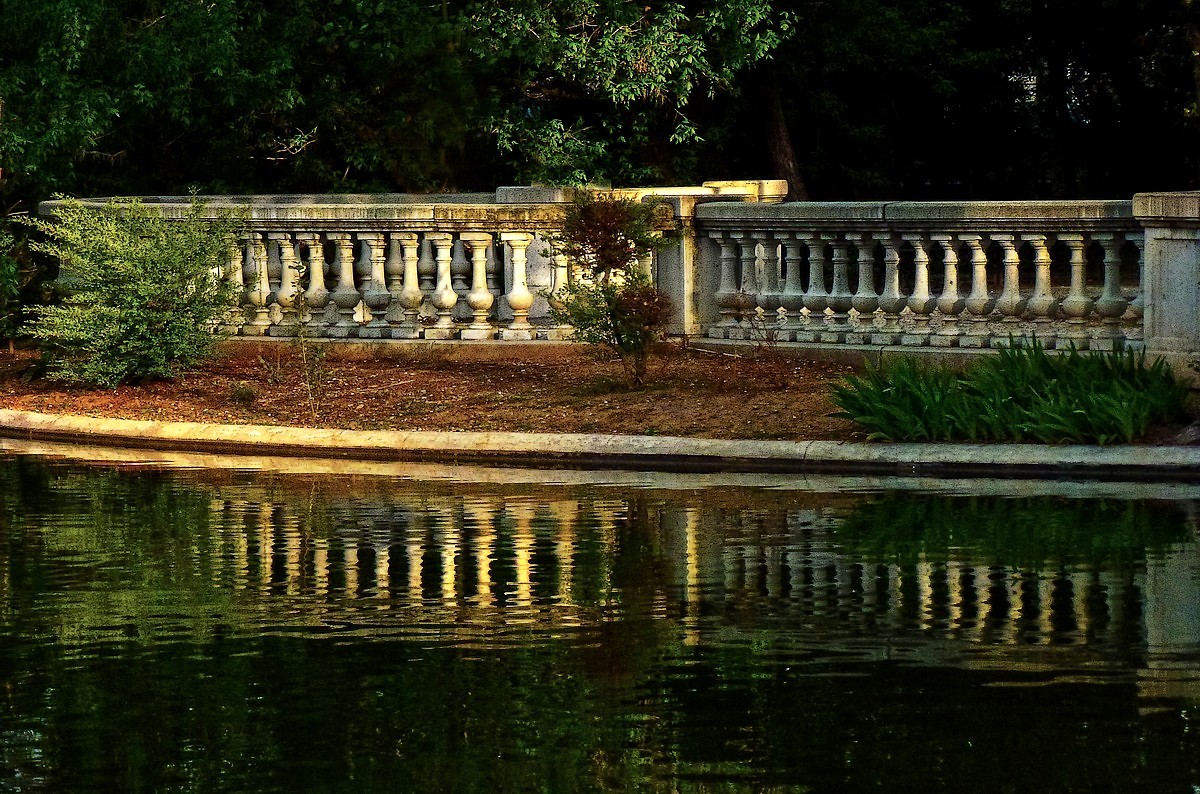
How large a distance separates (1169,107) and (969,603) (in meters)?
25.3

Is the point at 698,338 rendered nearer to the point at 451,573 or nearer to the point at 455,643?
the point at 451,573

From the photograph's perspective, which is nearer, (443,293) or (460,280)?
(443,293)

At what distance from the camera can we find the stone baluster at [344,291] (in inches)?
769

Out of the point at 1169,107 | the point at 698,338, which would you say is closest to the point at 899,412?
the point at 698,338

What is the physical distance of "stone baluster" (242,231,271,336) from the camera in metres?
20.0

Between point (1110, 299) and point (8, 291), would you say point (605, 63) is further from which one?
point (1110, 299)

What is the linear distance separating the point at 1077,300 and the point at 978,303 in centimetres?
86

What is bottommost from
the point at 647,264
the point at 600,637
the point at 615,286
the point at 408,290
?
the point at 600,637

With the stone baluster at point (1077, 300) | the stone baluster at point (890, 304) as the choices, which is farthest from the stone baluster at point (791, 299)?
the stone baluster at point (1077, 300)

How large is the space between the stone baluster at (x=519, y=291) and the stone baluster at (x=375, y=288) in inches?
44.1

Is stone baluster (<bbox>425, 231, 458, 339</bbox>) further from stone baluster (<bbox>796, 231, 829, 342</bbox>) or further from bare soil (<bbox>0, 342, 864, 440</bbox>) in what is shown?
stone baluster (<bbox>796, 231, 829, 342</bbox>)

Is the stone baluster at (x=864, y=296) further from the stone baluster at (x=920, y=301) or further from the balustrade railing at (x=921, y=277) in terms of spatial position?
the stone baluster at (x=920, y=301)

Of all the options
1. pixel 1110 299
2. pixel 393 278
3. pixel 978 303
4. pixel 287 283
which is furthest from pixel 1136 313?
pixel 287 283

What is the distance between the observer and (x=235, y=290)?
64.2ft
